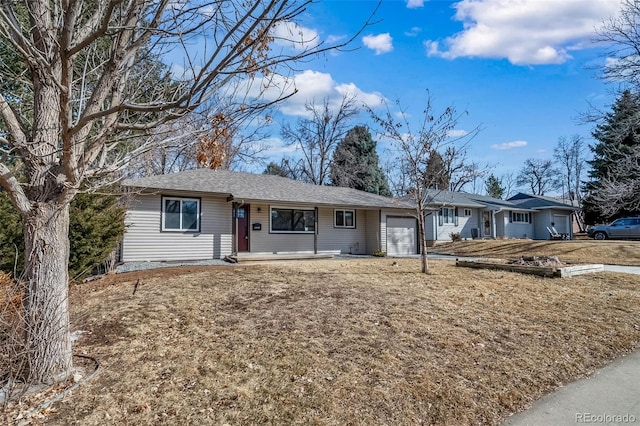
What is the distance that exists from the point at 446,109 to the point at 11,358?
11029mm

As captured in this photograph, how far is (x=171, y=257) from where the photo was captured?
42.7 feet

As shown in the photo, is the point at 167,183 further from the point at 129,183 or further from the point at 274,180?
the point at 274,180

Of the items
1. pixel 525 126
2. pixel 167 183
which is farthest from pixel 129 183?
pixel 525 126

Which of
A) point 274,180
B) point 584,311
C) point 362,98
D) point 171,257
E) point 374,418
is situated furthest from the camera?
point 274,180

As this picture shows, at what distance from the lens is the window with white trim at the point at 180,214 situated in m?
12.9

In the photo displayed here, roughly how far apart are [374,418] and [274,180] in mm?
16020

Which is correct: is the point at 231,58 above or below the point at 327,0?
below

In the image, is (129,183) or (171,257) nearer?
(129,183)

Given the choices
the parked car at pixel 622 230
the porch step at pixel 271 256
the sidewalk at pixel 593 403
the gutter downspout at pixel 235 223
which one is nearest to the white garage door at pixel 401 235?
the porch step at pixel 271 256

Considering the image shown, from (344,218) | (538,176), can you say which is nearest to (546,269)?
(344,218)

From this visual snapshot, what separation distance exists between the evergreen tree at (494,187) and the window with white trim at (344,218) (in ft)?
123

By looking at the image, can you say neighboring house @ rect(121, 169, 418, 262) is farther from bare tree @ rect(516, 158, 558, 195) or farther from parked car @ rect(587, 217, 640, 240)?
bare tree @ rect(516, 158, 558, 195)

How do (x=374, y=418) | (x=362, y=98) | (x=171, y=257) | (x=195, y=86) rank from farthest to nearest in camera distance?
1. (x=171, y=257)
2. (x=362, y=98)
3. (x=374, y=418)
4. (x=195, y=86)

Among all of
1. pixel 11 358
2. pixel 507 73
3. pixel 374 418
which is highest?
pixel 507 73
